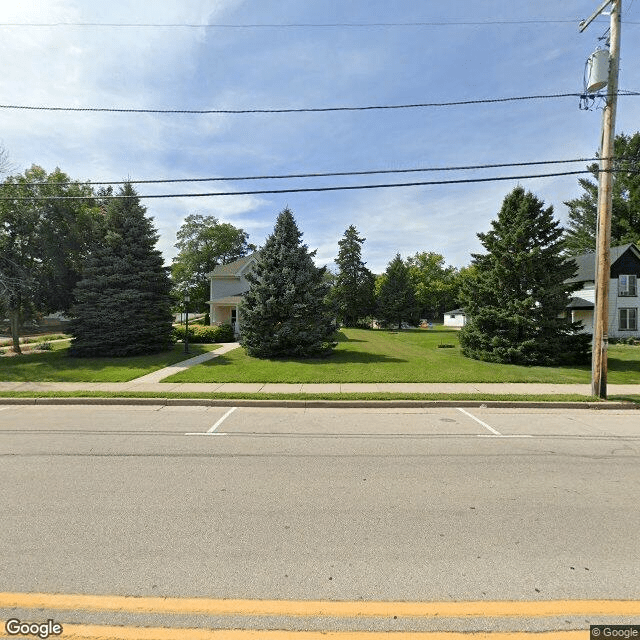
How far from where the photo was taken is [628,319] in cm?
3200

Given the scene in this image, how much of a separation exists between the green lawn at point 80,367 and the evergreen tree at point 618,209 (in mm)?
39377

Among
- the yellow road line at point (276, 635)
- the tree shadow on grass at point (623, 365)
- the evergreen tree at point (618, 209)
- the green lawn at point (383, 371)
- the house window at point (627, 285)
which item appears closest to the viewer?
the yellow road line at point (276, 635)

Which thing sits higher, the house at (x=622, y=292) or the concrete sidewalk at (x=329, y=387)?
the house at (x=622, y=292)

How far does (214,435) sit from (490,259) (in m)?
15.7

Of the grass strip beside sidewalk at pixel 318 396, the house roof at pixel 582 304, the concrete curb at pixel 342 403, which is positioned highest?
the house roof at pixel 582 304

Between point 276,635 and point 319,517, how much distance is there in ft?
4.90

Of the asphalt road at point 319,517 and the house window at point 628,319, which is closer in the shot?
the asphalt road at point 319,517

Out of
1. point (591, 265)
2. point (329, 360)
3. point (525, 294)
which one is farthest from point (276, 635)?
point (591, 265)

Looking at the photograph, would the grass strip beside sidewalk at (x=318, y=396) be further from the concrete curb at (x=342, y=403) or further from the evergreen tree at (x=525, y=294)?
the evergreen tree at (x=525, y=294)

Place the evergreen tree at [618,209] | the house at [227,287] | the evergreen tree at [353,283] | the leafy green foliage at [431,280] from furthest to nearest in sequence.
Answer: the leafy green foliage at [431,280] < the evergreen tree at [353,283] < the evergreen tree at [618,209] < the house at [227,287]

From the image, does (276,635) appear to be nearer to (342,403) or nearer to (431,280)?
(342,403)

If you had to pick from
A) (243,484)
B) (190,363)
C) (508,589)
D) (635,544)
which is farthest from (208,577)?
(190,363)

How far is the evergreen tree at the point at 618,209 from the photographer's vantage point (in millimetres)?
39188

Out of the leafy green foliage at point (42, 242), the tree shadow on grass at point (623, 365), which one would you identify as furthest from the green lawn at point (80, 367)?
the tree shadow on grass at point (623, 365)
